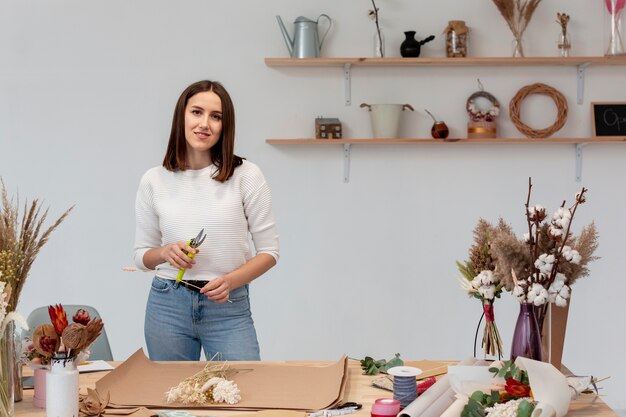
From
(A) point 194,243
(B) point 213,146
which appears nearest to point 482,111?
(B) point 213,146

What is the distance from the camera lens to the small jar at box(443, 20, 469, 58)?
394cm

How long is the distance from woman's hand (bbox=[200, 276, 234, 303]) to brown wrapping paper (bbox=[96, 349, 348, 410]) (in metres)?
0.25

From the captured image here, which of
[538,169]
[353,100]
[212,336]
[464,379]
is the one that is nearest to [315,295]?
[353,100]

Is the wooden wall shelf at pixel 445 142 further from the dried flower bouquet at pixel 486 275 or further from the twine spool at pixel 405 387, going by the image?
the twine spool at pixel 405 387

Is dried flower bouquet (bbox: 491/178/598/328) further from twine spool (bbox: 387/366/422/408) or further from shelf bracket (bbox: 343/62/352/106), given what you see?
shelf bracket (bbox: 343/62/352/106)

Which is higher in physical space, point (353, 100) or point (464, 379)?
point (353, 100)

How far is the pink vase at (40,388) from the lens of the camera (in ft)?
6.52

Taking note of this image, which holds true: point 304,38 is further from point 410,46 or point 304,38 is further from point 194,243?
point 194,243

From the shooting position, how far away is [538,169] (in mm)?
4074

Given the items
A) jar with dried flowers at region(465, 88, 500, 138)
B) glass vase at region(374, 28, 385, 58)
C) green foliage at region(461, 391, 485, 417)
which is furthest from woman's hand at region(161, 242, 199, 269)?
jar with dried flowers at region(465, 88, 500, 138)

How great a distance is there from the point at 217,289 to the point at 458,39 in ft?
6.61

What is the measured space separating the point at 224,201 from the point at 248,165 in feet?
0.52

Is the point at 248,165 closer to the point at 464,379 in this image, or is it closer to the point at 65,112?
the point at 464,379

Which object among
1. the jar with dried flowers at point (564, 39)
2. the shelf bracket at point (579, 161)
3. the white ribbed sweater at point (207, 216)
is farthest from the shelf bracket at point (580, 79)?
the white ribbed sweater at point (207, 216)
